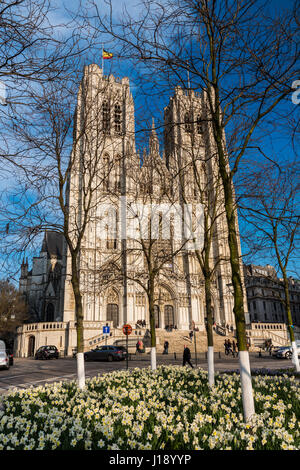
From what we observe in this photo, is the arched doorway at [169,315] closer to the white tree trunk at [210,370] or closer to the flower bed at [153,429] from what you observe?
the white tree trunk at [210,370]

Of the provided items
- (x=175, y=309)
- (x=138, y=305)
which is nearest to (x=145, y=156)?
(x=138, y=305)

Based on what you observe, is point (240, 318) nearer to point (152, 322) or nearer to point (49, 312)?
point (152, 322)

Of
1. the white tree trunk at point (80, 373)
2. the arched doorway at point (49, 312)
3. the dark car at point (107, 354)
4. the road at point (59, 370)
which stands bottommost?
the road at point (59, 370)

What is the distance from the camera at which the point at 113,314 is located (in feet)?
125

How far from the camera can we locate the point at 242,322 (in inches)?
218

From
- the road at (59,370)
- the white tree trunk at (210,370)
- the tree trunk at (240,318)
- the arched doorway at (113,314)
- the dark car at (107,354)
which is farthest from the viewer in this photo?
the arched doorway at (113,314)

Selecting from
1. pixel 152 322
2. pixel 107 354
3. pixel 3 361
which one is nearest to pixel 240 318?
pixel 152 322

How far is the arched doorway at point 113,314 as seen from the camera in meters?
38.0

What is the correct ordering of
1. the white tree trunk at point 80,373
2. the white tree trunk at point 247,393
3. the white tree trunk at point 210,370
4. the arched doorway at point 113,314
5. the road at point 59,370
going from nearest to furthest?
1. the white tree trunk at point 247,393
2. the white tree trunk at point 80,373
3. the white tree trunk at point 210,370
4. the road at point 59,370
5. the arched doorway at point 113,314

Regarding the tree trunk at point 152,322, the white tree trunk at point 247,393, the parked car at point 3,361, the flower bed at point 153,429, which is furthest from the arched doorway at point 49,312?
the white tree trunk at point 247,393

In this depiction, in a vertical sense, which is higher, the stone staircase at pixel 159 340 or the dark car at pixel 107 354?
the stone staircase at pixel 159 340

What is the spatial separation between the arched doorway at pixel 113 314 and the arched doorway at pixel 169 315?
649 cm

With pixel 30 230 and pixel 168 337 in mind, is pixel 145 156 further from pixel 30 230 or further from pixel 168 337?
pixel 168 337

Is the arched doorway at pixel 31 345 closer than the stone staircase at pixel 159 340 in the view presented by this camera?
No
